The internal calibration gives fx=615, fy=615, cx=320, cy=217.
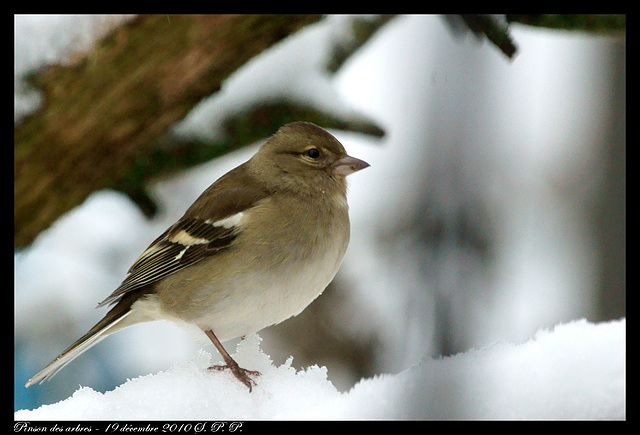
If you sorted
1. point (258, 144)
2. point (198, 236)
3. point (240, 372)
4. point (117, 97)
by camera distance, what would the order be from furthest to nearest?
1. point (258, 144)
2. point (117, 97)
3. point (198, 236)
4. point (240, 372)

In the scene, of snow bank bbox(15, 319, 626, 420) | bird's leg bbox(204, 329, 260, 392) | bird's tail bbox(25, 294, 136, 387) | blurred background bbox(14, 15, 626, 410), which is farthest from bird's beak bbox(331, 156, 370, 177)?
bird's tail bbox(25, 294, 136, 387)

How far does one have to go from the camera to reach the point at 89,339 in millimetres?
2604

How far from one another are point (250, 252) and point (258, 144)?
4.96ft

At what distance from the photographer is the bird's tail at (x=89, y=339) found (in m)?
2.52

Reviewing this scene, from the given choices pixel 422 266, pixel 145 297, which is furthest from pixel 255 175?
pixel 422 266

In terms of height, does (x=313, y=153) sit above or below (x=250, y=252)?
above

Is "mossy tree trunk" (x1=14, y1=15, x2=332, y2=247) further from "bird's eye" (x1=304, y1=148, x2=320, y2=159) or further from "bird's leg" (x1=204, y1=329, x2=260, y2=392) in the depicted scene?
"bird's leg" (x1=204, y1=329, x2=260, y2=392)

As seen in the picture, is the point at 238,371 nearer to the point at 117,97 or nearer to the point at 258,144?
the point at 117,97

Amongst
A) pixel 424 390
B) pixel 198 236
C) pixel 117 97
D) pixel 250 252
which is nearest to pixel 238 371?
pixel 250 252

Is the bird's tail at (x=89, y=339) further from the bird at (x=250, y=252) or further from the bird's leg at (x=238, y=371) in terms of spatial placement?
the bird's leg at (x=238, y=371)

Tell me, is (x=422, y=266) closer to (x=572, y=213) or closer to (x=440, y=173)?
(x=440, y=173)

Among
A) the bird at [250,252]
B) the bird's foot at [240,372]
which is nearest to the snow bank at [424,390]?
the bird's foot at [240,372]

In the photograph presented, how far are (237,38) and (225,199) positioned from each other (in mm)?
978

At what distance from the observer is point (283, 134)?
9.48ft
